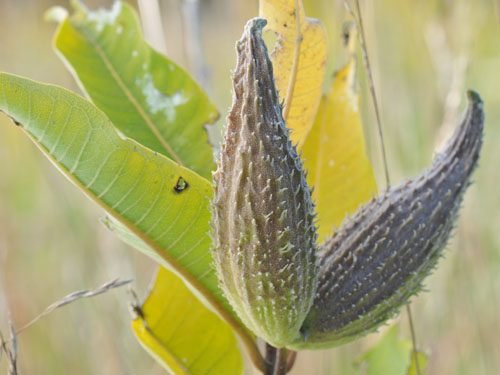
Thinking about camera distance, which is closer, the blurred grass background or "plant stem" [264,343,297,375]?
"plant stem" [264,343,297,375]

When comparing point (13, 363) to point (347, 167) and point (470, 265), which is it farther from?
point (470, 265)

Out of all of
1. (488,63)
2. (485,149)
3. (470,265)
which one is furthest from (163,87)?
(488,63)

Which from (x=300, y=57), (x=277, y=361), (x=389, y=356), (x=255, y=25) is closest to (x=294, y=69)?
(x=300, y=57)

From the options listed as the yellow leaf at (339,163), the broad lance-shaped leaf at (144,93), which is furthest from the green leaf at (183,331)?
the yellow leaf at (339,163)

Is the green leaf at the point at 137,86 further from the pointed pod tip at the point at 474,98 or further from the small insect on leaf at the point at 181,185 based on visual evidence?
the pointed pod tip at the point at 474,98

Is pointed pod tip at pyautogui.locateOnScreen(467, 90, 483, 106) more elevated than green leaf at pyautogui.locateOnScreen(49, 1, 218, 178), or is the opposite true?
green leaf at pyautogui.locateOnScreen(49, 1, 218, 178)

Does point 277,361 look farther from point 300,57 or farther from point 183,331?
point 300,57

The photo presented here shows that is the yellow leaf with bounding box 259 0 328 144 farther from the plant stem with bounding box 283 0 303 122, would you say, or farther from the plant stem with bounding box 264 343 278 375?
the plant stem with bounding box 264 343 278 375

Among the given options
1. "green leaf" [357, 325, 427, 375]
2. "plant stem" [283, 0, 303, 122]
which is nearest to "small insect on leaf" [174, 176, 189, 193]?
"plant stem" [283, 0, 303, 122]
